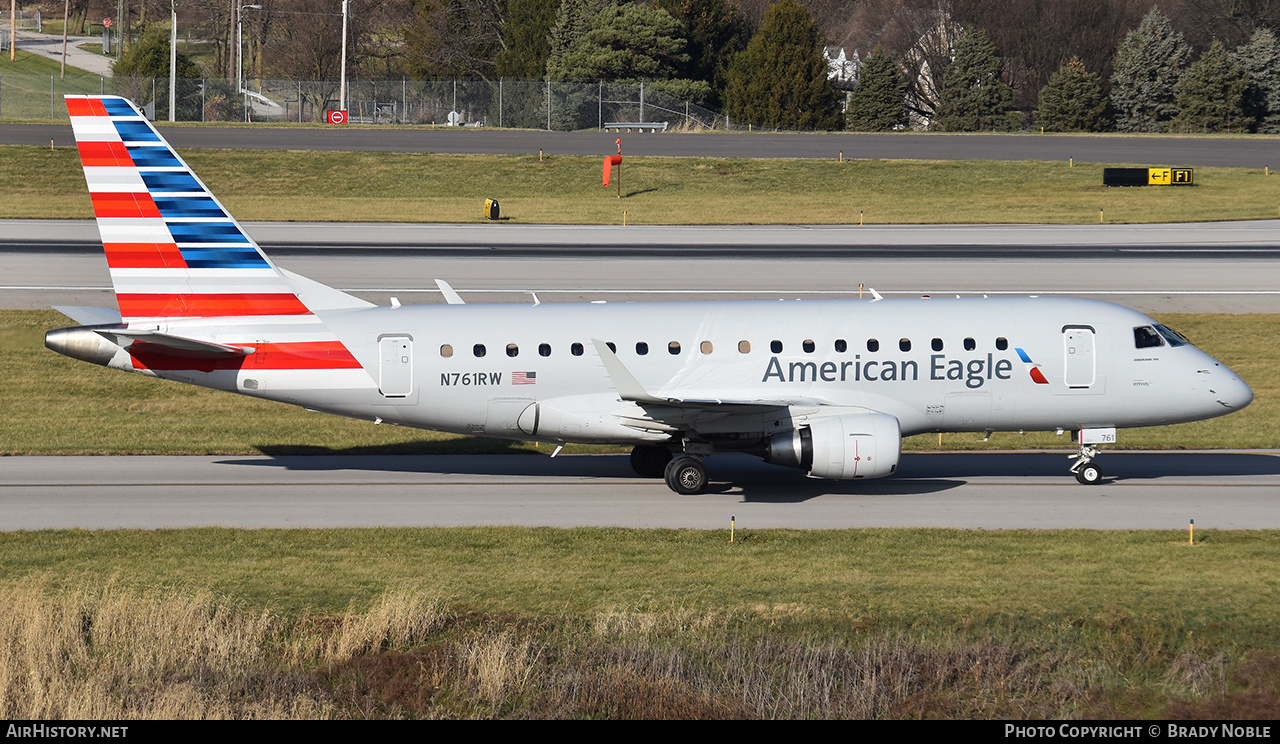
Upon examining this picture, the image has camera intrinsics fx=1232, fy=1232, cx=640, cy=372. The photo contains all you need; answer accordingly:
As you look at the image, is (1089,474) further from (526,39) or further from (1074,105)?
(526,39)

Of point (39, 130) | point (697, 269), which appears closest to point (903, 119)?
point (697, 269)

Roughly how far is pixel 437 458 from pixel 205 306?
23.5ft

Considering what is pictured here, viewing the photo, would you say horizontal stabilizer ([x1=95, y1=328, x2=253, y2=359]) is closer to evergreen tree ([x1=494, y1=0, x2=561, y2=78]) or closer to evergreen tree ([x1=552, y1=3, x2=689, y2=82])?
evergreen tree ([x1=552, y1=3, x2=689, y2=82])

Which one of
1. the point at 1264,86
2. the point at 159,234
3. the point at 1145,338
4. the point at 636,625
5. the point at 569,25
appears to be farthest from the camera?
the point at 569,25

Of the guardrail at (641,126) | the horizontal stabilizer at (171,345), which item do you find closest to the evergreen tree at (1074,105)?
the guardrail at (641,126)

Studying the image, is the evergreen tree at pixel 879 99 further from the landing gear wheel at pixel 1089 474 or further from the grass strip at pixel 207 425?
the landing gear wheel at pixel 1089 474

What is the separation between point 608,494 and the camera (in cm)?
2638

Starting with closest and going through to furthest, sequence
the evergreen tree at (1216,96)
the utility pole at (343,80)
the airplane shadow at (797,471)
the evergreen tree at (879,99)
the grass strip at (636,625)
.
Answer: the grass strip at (636,625)
the airplane shadow at (797,471)
the evergreen tree at (1216,96)
the utility pole at (343,80)
the evergreen tree at (879,99)

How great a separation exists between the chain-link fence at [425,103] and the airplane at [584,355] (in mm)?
68238

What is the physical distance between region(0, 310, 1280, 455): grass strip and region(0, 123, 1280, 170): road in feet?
142

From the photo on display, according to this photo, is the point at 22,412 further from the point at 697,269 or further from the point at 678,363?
the point at 697,269

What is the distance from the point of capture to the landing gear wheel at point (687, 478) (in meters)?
26.1

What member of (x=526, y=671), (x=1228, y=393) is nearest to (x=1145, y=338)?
(x=1228, y=393)

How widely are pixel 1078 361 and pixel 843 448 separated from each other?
5914 millimetres
